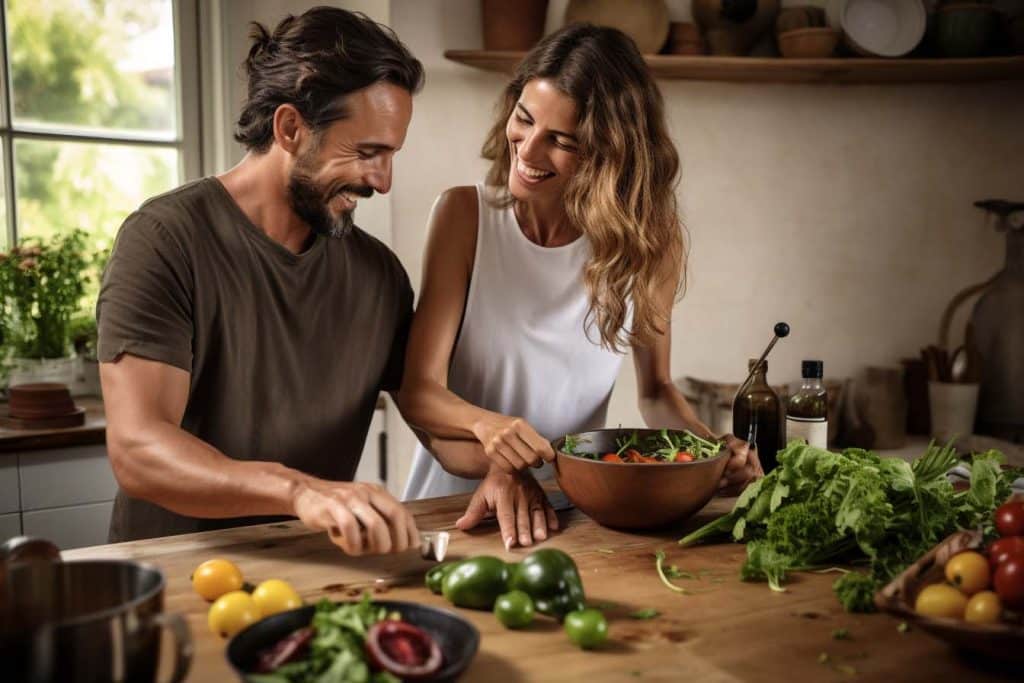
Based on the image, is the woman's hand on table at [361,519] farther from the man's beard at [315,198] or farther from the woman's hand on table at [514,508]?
the man's beard at [315,198]

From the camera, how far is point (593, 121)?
1977 millimetres

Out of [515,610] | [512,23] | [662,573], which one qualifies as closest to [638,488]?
[662,573]

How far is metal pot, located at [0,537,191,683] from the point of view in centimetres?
82

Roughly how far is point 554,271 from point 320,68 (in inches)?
26.7

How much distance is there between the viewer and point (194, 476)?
1544 mm

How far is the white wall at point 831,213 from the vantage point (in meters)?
3.82

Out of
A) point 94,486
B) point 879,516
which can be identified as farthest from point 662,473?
point 94,486

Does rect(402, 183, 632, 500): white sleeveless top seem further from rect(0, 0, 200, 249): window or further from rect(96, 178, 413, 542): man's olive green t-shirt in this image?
rect(0, 0, 200, 249): window

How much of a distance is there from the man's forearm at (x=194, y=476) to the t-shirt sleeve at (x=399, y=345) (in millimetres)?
573

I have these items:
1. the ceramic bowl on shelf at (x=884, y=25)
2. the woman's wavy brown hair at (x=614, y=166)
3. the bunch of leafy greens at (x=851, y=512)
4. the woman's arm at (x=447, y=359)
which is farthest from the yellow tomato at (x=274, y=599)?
the ceramic bowl on shelf at (x=884, y=25)

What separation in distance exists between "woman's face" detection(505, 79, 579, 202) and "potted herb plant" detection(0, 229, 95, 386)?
1.93 metres

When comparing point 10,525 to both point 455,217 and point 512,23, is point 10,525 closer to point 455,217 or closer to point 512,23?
Result: point 455,217

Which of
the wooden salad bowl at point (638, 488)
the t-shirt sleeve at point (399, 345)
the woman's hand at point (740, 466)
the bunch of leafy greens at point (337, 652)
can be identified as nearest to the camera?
the bunch of leafy greens at point (337, 652)

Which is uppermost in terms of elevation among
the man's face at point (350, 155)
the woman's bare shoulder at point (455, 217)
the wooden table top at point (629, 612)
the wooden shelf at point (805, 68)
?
the wooden shelf at point (805, 68)
